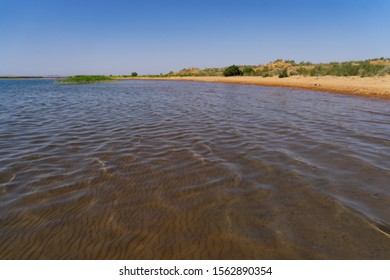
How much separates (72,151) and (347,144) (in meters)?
6.97

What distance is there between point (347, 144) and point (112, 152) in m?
5.99

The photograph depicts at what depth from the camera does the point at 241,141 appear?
637 centimetres

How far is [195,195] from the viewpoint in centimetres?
369

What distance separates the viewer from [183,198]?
362 cm

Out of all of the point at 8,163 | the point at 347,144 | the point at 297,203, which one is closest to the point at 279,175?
the point at 297,203

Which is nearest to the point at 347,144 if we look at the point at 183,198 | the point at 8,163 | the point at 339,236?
the point at 339,236

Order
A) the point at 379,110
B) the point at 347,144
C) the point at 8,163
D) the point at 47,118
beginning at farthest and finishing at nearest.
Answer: the point at 379,110
the point at 47,118
the point at 347,144
the point at 8,163

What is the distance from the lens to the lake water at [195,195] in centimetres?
265

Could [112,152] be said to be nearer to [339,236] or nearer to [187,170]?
[187,170]

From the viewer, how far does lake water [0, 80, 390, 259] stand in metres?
2.65

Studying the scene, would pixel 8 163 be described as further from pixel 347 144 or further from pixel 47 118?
pixel 347 144
